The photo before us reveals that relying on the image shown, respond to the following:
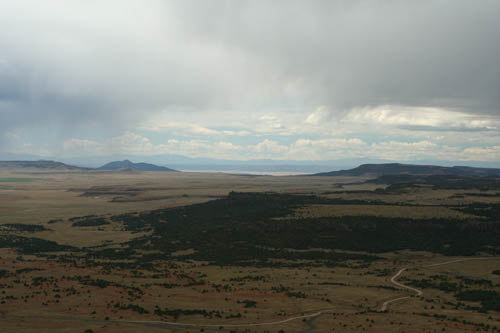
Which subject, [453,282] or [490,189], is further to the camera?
[490,189]

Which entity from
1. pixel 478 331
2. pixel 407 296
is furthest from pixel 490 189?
pixel 478 331

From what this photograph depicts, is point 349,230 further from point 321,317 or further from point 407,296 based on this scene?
point 321,317

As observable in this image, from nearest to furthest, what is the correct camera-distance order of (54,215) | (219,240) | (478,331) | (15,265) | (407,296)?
(478,331) → (407,296) → (15,265) → (219,240) → (54,215)

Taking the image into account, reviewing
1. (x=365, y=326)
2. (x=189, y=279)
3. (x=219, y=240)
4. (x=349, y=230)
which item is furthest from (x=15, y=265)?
(x=349, y=230)

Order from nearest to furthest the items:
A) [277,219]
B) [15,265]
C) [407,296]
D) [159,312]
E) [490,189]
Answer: [159,312] → [407,296] → [15,265] → [277,219] → [490,189]

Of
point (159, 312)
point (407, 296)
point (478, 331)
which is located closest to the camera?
point (478, 331)

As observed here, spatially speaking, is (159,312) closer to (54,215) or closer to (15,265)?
(15,265)

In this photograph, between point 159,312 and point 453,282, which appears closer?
point 159,312

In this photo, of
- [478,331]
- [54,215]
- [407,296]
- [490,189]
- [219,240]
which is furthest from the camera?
[490,189]
